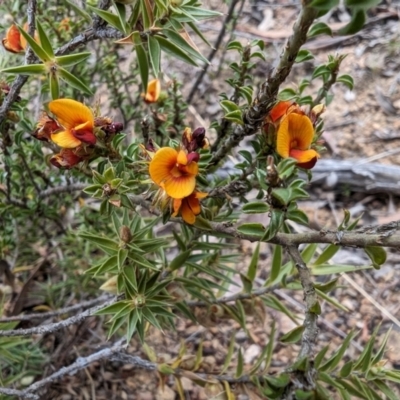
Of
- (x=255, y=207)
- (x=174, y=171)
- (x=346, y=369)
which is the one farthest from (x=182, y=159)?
(x=346, y=369)

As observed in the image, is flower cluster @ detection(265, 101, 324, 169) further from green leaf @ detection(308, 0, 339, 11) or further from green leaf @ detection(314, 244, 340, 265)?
green leaf @ detection(314, 244, 340, 265)

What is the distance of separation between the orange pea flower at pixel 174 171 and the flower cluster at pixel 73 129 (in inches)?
6.0

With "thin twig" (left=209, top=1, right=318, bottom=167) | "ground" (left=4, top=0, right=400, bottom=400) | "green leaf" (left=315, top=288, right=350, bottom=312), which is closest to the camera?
"thin twig" (left=209, top=1, right=318, bottom=167)

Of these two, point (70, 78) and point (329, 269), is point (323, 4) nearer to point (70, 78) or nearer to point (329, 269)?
point (70, 78)

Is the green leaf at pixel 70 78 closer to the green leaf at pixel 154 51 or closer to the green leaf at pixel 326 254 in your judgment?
the green leaf at pixel 154 51

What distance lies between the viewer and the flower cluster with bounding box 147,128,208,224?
91 centimetres

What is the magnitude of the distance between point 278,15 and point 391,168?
4.82 feet

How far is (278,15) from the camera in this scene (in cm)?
329

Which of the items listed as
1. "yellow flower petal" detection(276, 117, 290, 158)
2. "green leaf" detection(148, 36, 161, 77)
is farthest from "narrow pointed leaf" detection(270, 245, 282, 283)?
"green leaf" detection(148, 36, 161, 77)

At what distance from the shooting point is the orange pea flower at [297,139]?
882mm

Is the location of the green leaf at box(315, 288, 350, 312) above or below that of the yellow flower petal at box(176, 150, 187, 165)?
below

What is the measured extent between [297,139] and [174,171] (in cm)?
22

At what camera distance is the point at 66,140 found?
96 cm

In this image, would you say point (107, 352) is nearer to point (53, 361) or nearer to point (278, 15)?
point (53, 361)
